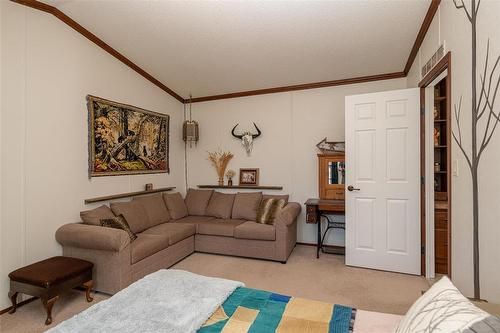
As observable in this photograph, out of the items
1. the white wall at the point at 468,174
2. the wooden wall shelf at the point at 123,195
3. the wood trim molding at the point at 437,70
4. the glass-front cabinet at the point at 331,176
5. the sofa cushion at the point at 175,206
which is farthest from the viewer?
the sofa cushion at the point at 175,206

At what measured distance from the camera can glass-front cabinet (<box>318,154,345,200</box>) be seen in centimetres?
401

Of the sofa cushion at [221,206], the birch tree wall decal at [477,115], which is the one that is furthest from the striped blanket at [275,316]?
the sofa cushion at [221,206]

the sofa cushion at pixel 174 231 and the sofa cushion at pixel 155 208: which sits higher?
the sofa cushion at pixel 155 208

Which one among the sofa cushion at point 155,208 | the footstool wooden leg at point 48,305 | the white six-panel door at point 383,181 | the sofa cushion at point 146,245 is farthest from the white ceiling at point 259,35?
the footstool wooden leg at point 48,305

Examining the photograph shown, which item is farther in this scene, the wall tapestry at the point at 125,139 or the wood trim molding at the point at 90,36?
the wall tapestry at the point at 125,139

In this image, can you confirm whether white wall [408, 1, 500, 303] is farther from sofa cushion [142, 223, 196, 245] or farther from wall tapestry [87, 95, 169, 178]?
wall tapestry [87, 95, 169, 178]

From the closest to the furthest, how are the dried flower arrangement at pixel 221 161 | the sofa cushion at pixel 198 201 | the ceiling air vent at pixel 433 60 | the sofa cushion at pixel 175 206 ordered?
the ceiling air vent at pixel 433 60 < the sofa cushion at pixel 175 206 < the sofa cushion at pixel 198 201 < the dried flower arrangement at pixel 221 161

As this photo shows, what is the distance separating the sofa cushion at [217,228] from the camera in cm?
380

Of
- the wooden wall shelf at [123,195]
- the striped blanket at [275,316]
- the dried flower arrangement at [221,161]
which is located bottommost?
the striped blanket at [275,316]

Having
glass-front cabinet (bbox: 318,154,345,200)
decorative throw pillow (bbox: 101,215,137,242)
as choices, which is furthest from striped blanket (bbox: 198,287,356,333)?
glass-front cabinet (bbox: 318,154,345,200)

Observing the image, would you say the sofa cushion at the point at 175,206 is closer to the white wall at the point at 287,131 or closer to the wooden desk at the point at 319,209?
the white wall at the point at 287,131

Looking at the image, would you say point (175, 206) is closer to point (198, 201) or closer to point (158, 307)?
point (198, 201)

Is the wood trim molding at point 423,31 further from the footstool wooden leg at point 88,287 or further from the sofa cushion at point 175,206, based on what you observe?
the footstool wooden leg at point 88,287

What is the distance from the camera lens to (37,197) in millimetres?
2736
